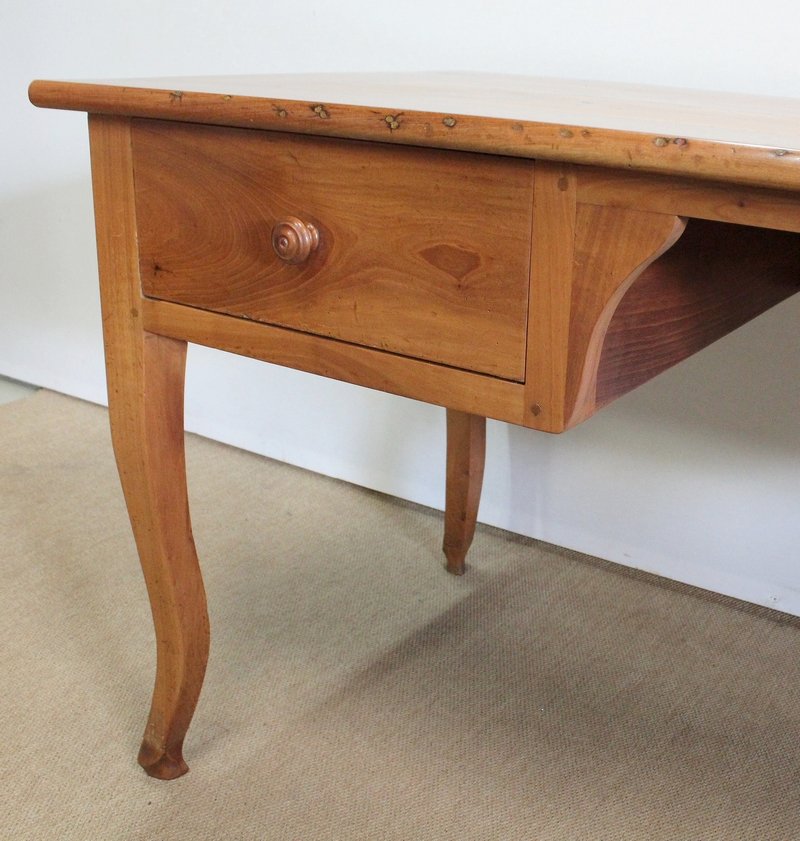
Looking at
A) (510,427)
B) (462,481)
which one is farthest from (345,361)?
(510,427)

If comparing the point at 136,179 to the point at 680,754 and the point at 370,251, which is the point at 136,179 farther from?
the point at 680,754

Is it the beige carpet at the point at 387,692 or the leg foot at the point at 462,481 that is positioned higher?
the leg foot at the point at 462,481

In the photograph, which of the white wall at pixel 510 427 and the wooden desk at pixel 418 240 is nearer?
the wooden desk at pixel 418 240

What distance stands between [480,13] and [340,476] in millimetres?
798

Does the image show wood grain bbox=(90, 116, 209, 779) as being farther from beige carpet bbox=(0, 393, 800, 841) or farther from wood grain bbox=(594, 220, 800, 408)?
wood grain bbox=(594, 220, 800, 408)

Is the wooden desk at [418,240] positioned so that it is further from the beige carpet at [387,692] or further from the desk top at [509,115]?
the beige carpet at [387,692]

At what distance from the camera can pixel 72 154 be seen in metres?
1.99

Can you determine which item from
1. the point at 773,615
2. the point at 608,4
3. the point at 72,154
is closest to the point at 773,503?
the point at 773,615

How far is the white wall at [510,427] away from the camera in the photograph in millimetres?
1284

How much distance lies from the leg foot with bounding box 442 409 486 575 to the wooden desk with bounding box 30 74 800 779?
49 cm

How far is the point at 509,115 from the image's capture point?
0.65 m

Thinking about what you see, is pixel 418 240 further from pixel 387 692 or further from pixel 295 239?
pixel 387 692

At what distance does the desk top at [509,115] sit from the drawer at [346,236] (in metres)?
0.03

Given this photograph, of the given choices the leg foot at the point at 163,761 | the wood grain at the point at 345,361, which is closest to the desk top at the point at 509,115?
the wood grain at the point at 345,361
